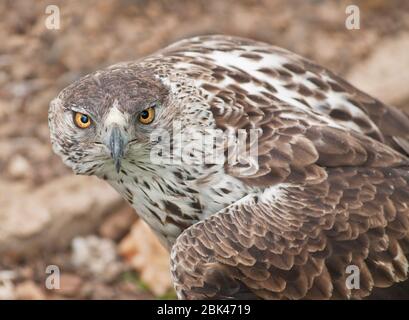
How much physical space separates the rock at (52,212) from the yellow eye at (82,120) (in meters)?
2.82

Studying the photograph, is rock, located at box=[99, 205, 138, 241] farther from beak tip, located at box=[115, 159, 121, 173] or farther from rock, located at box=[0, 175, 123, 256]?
beak tip, located at box=[115, 159, 121, 173]

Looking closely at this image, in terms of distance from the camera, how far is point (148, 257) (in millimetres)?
8648

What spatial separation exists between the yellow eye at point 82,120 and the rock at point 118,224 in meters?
3.15

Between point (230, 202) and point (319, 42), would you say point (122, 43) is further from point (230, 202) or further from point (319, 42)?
point (230, 202)

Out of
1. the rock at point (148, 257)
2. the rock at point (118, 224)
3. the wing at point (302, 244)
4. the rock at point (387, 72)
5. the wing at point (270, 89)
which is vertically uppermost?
the rock at point (387, 72)

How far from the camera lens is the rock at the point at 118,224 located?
8906mm

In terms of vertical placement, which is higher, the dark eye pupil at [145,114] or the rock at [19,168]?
the rock at [19,168]

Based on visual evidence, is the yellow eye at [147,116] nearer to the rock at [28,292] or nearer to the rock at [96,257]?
the rock at [28,292]

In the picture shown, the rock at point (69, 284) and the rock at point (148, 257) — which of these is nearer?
the rock at point (69, 284)

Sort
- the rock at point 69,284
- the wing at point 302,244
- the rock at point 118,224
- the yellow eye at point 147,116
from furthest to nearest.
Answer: the rock at point 118,224
the rock at point 69,284
the yellow eye at point 147,116
the wing at point 302,244

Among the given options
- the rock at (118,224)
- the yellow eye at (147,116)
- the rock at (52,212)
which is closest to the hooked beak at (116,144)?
the yellow eye at (147,116)

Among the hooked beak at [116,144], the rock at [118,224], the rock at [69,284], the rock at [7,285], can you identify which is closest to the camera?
the hooked beak at [116,144]

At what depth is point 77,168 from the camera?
608 cm

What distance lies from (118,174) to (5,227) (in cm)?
256
